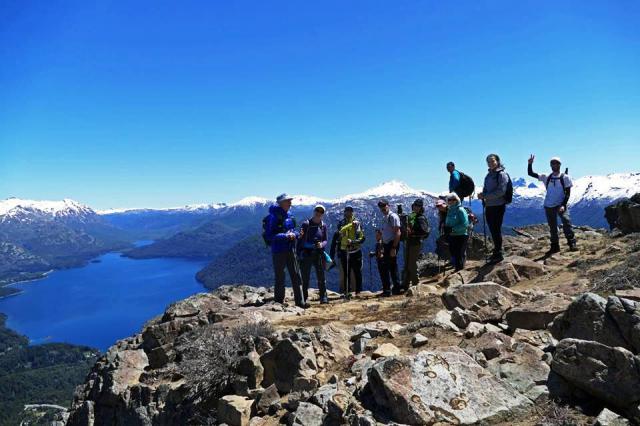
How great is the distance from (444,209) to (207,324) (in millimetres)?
9425

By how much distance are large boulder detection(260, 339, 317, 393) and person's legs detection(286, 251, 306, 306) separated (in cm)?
565

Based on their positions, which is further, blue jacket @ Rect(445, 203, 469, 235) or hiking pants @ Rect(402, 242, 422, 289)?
hiking pants @ Rect(402, 242, 422, 289)

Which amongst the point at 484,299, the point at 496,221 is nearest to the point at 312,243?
the point at 496,221

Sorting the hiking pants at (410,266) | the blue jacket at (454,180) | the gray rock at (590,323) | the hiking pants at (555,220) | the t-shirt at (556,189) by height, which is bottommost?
the hiking pants at (410,266)

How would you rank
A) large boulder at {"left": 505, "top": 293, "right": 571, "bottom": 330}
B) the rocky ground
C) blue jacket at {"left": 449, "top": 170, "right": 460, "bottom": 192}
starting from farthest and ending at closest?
blue jacket at {"left": 449, "top": 170, "right": 460, "bottom": 192} < large boulder at {"left": 505, "top": 293, "right": 571, "bottom": 330} < the rocky ground

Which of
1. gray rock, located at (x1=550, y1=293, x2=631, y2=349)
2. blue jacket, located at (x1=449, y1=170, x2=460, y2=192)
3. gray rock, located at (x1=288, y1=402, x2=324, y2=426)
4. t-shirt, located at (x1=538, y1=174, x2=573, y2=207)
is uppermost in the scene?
blue jacket, located at (x1=449, y1=170, x2=460, y2=192)

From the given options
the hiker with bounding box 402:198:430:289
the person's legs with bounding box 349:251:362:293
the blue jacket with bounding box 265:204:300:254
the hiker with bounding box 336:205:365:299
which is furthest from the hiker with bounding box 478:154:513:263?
the blue jacket with bounding box 265:204:300:254

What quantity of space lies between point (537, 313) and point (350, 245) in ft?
28.5

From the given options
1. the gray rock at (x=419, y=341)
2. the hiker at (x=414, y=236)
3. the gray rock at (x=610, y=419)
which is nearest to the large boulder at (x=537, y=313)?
→ the gray rock at (x=419, y=341)

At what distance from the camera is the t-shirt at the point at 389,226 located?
1404cm

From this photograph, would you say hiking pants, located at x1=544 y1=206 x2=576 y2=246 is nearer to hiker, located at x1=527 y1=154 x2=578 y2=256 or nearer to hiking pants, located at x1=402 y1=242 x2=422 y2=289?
hiker, located at x1=527 y1=154 x2=578 y2=256

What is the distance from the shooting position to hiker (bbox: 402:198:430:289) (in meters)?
14.8

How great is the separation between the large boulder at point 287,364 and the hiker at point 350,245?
743cm

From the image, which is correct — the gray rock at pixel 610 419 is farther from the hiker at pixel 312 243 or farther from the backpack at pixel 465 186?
the backpack at pixel 465 186
